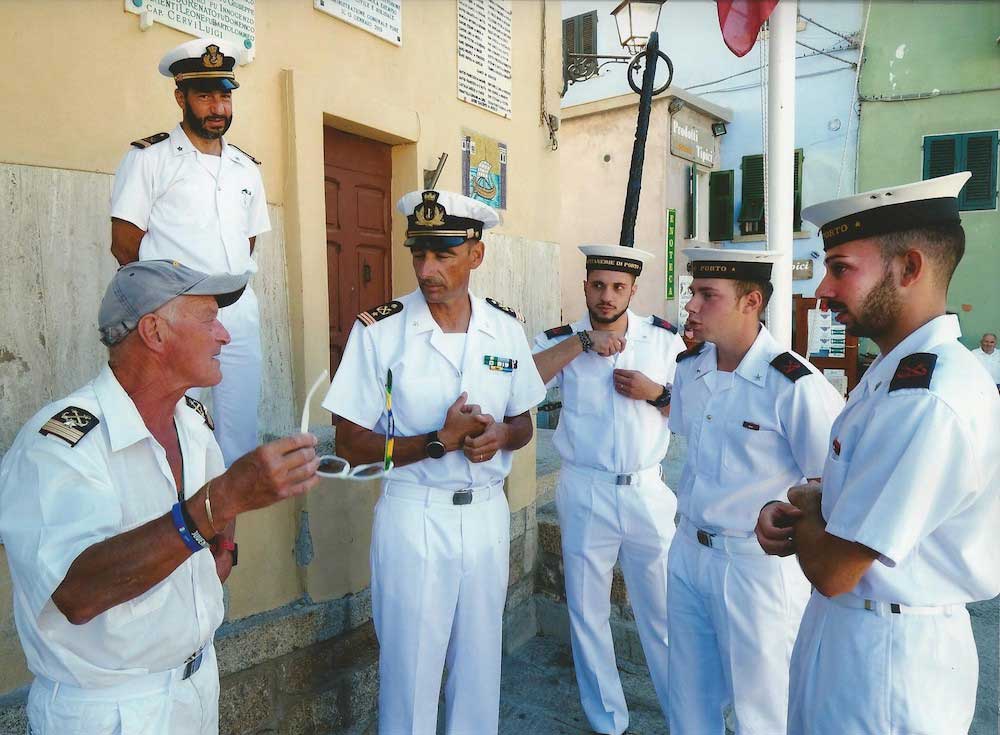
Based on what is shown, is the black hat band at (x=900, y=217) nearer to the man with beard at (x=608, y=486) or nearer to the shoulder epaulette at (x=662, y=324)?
the man with beard at (x=608, y=486)

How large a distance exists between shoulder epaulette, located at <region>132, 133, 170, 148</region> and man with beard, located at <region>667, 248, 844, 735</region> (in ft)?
7.17

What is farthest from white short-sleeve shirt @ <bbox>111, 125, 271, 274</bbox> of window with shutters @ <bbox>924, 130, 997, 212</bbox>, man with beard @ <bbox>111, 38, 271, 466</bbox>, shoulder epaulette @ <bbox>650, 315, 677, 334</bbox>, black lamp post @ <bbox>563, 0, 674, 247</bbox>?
window with shutters @ <bbox>924, 130, 997, 212</bbox>

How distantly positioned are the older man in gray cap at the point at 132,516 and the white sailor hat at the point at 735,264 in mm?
1963

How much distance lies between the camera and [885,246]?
1.75 meters

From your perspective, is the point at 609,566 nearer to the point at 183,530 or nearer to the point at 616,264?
the point at 616,264

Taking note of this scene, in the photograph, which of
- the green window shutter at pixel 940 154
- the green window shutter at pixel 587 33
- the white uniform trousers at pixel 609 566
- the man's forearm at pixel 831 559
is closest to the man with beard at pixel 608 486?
the white uniform trousers at pixel 609 566

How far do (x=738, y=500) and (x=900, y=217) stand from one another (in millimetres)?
1259

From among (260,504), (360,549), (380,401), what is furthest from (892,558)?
(360,549)

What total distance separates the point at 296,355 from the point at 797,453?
88.5 inches

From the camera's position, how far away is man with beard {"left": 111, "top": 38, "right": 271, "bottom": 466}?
7.93ft

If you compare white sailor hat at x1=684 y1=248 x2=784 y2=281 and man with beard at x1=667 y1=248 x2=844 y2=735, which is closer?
man with beard at x1=667 y1=248 x2=844 y2=735

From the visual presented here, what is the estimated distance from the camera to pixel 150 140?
247cm

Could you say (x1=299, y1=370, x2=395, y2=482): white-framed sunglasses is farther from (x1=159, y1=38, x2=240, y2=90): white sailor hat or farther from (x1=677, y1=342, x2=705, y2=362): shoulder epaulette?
(x1=677, y1=342, x2=705, y2=362): shoulder epaulette

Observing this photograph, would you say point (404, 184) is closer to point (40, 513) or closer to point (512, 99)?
point (512, 99)
